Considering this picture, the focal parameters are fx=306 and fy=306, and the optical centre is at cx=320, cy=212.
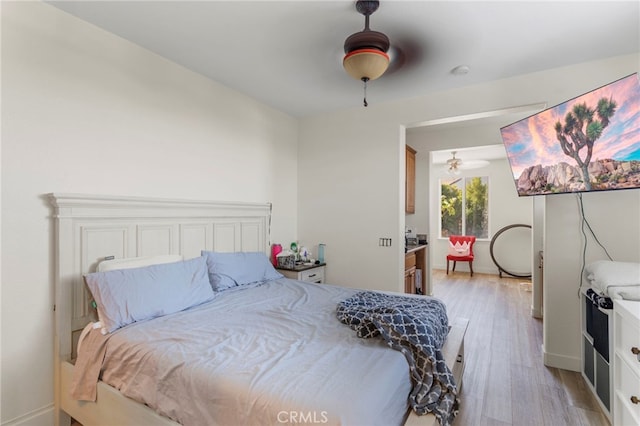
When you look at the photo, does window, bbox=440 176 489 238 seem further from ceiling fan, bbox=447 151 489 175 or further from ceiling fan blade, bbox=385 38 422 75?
ceiling fan blade, bbox=385 38 422 75

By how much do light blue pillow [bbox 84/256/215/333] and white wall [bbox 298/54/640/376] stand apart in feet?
6.29

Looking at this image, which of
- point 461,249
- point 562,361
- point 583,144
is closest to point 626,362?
point 562,361

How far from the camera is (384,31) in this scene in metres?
2.15

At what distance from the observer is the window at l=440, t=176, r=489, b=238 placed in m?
7.08

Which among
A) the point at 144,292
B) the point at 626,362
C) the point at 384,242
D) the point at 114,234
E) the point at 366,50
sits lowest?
the point at 626,362

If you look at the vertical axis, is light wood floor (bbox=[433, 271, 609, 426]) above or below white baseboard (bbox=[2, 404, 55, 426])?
below

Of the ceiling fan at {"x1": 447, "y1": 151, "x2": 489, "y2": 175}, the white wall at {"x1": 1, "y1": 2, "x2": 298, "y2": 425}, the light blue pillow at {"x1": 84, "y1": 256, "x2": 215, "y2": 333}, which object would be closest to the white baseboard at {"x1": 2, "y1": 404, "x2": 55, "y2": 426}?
the white wall at {"x1": 1, "y1": 2, "x2": 298, "y2": 425}

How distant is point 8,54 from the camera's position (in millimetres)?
1796

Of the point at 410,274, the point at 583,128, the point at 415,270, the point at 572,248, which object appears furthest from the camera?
the point at 415,270

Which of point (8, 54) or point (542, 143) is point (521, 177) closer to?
point (542, 143)

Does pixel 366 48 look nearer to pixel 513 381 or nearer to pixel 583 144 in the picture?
pixel 583 144

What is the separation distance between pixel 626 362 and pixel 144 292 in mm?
2862

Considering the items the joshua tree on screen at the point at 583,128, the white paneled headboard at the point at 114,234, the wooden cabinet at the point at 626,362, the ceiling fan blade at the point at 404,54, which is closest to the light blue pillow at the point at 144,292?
the white paneled headboard at the point at 114,234

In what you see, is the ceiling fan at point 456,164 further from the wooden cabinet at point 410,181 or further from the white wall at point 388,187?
the white wall at point 388,187
